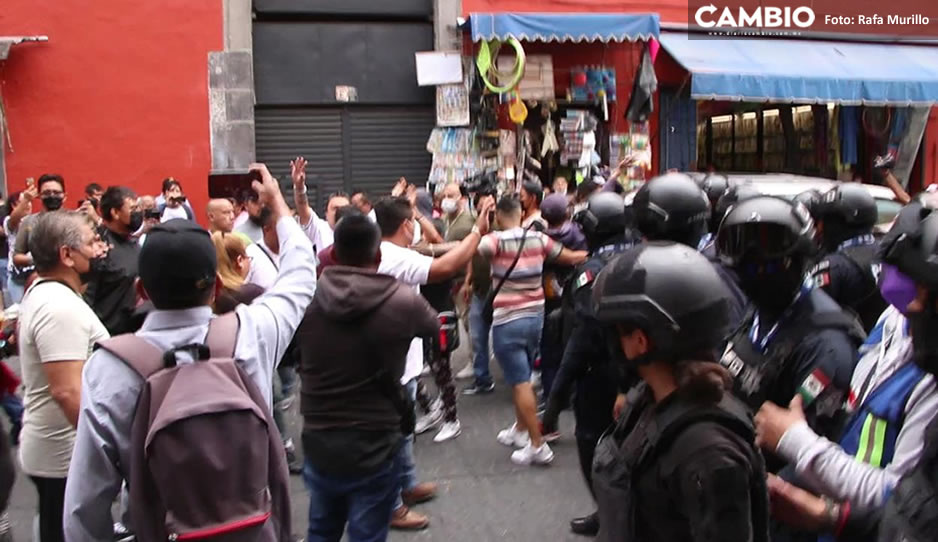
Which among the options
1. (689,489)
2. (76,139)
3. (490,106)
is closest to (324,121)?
(490,106)

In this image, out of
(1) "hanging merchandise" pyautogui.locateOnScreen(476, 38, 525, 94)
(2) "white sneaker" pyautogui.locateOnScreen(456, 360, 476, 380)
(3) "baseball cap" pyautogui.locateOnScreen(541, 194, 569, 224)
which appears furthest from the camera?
(1) "hanging merchandise" pyautogui.locateOnScreen(476, 38, 525, 94)

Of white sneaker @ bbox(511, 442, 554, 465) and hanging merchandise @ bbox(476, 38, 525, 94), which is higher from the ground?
hanging merchandise @ bbox(476, 38, 525, 94)

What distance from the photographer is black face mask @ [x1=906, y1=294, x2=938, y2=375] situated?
203 cm

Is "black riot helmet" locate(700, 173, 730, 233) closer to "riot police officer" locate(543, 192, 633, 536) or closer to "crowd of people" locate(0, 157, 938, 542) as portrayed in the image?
"crowd of people" locate(0, 157, 938, 542)

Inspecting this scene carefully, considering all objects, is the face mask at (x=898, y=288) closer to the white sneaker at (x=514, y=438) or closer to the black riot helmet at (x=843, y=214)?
the black riot helmet at (x=843, y=214)

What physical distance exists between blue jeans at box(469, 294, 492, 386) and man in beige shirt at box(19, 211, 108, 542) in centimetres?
423

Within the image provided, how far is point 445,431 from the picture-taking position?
21.9 ft

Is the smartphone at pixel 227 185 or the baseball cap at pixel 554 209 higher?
the smartphone at pixel 227 185

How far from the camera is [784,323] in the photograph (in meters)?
2.92

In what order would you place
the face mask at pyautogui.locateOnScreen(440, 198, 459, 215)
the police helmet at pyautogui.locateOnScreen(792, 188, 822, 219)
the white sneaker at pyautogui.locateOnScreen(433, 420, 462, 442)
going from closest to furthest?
the police helmet at pyautogui.locateOnScreen(792, 188, 822, 219) → the white sneaker at pyautogui.locateOnScreen(433, 420, 462, 442) → the face mask at pyautogui.locateOnScreen(440, 198, 459, 215)

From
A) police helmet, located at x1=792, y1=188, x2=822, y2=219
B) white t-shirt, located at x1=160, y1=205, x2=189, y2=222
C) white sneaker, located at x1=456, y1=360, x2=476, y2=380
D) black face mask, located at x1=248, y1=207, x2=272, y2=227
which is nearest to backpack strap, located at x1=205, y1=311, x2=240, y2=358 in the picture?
police helmet, located at x1=792, y1=188, x2=822, y2=219

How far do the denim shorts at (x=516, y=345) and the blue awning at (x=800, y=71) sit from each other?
22.4 feet

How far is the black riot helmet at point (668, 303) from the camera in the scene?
7.07 feet

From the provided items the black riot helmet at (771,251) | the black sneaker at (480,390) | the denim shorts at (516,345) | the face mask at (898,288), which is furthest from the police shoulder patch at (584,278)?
the black sneaker at (480,390)
